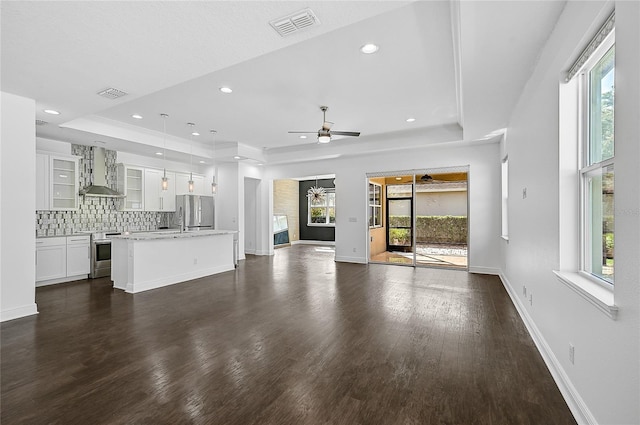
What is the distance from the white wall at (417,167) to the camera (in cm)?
642

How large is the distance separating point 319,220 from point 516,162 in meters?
8.78

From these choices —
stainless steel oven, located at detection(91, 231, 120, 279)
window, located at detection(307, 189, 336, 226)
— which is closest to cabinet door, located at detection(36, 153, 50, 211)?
stainless steel oven, located at detection(91, 231, 120, 279)

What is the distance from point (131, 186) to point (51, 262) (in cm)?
237

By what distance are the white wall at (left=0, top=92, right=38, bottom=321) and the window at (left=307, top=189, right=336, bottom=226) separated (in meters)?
9.11

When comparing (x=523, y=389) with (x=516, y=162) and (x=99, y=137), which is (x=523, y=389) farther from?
(x=99, y=137)

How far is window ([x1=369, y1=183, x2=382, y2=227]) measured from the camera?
8055 millimetres

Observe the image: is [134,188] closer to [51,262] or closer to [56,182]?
[56,182]

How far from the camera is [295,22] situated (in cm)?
244

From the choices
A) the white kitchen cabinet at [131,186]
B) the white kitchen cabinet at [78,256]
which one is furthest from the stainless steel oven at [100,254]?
the white kitchen cabinet at [131,186]

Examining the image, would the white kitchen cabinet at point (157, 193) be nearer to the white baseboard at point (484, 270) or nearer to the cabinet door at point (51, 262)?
the cabinet door at point (51, 262)

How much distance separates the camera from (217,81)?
13.3 feet

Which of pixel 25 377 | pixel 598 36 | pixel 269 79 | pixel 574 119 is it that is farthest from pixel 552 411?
pixel 269 79

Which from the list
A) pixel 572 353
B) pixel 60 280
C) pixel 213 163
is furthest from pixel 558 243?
pixel 213 163

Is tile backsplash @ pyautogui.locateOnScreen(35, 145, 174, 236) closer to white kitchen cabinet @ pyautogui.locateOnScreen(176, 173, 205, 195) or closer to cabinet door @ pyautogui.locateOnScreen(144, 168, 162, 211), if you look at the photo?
cabinet door @ pyautogui.locateOnScreen(144, 168, 162, 211)
